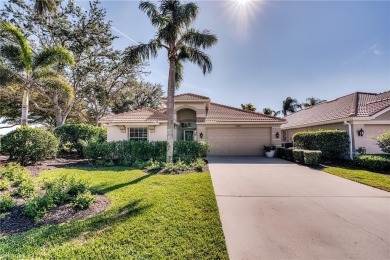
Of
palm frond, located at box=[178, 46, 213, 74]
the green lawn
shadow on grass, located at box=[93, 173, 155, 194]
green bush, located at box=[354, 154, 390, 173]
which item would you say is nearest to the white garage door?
green bush, located at box=[354, 154, 390, 173]

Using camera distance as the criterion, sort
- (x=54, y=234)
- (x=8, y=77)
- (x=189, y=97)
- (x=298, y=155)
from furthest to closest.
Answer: (x=189, y=97) → (x=298, y=155) → (x=8, y=77) → (x=54, y=234)

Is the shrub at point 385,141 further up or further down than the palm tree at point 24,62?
further down

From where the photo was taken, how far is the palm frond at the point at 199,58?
37.6 ft

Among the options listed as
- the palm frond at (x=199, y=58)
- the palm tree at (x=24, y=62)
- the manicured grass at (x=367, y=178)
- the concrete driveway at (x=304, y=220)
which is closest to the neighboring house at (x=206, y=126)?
the palm tree at (x=24, y=62)

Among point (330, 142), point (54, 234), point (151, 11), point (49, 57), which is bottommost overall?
point (54, 234)

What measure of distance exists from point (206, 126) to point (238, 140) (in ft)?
10.8

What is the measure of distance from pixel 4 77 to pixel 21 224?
506 inches

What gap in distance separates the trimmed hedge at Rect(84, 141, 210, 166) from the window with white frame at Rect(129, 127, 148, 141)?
2826 millimetres

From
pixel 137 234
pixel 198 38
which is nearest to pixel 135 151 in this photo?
pixel 198 38

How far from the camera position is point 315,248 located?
3.35m

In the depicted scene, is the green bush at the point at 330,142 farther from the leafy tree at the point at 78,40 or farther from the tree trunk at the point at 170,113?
the leafy tree at the point at 78,40

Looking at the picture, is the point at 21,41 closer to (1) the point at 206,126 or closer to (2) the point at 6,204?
(2) the point at 6,204

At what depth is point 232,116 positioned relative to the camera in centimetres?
1783

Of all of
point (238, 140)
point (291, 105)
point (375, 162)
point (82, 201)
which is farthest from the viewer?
point (291, 105)
